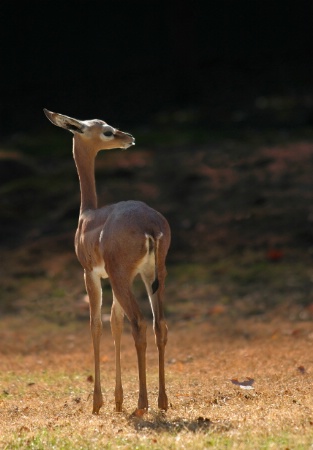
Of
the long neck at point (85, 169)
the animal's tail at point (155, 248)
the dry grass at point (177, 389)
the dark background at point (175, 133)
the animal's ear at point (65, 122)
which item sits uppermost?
the dark background at point (175, 133)

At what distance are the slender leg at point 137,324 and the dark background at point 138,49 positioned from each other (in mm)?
21373

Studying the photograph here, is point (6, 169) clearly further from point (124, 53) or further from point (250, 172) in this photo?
point (124, 53)

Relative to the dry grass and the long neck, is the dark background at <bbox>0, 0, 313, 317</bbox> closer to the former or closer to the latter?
the dry grass

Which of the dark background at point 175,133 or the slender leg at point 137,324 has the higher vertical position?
the dark background at point 175,133

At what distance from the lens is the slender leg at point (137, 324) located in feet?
25.4

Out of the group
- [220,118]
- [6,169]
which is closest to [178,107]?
[220,118]

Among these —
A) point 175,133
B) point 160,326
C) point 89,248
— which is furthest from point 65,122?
point 175,133

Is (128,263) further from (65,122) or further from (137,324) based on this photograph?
(65,122)

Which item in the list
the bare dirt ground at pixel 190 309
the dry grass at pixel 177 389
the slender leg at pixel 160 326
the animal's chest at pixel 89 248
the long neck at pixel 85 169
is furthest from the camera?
the long neck at pixel 85 169

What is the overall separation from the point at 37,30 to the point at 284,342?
67.1 ft

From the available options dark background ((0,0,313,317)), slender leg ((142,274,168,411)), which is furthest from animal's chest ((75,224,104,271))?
dark background ((0,0,313,317))

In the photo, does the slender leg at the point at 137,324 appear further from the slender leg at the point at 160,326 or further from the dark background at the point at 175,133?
the dark background at the point at 175,133

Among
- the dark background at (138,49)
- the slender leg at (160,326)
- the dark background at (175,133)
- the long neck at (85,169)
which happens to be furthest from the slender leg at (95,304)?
the dark background at (138,49)

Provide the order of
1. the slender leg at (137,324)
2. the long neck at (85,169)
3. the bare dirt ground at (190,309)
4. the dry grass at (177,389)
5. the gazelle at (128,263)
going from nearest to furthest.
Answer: the dry grass at (177,389) < the bare dirt ground at (190,309) < the slender leg at (137,324) < the gazelle at (128,263) < the long neck at (85,169)
